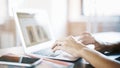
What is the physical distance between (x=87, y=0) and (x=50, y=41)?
142cm

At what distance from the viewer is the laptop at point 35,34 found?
3.42ft

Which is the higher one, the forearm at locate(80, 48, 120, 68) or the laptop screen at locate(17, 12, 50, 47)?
the laptop screen at locate(17, 12, 50, 47)

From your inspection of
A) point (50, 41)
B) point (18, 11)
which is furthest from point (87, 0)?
point (18, 11)

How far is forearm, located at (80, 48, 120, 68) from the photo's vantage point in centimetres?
82

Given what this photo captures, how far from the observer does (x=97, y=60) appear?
2.78ft

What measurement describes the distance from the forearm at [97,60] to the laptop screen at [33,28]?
351 mm

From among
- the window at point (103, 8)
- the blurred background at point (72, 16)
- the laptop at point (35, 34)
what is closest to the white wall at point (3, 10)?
the blurred background at point (72, 16)

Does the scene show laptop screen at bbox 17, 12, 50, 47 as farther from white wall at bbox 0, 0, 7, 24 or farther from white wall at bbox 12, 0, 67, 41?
white wall at bbox 12, 0, 67, 41

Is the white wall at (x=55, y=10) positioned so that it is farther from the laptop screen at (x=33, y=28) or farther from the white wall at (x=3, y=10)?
the laptop screen at (x=33, y=28)

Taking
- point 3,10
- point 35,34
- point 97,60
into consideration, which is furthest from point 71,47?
point 3,10

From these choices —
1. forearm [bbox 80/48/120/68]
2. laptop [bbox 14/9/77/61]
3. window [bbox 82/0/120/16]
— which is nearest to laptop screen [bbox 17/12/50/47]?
laptop [bbox 14/9/77/61]

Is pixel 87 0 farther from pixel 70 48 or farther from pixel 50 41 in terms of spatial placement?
pixel 70 48

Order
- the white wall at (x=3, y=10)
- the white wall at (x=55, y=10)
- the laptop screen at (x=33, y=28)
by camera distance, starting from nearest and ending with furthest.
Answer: the laptop screen at (x=33, y=28) < the white wall at (x=3, y=10) < the white wall at (x=55, y=10)

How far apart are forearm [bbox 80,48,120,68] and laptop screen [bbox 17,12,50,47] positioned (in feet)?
1.15
